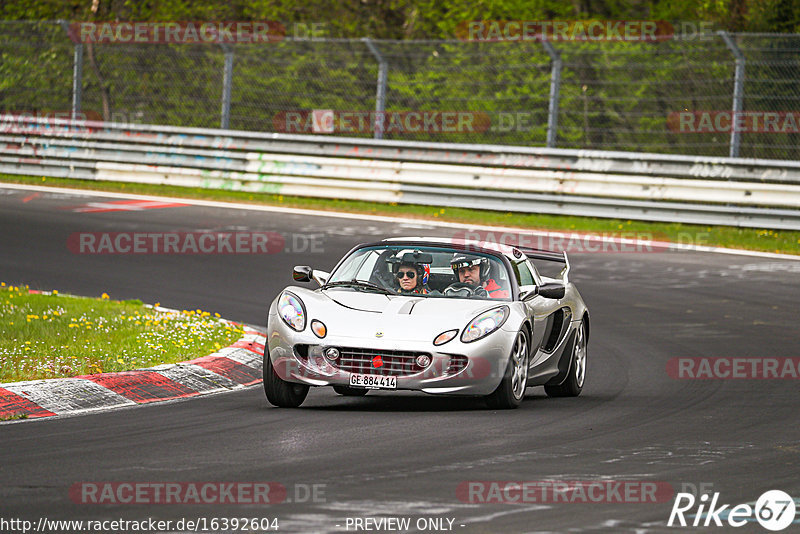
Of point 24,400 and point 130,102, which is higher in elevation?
point 130,102

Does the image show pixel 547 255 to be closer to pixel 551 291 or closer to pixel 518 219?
pixel 551 291

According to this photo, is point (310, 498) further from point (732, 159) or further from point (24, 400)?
point (732, 159)

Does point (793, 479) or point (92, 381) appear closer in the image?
point (793, 479)

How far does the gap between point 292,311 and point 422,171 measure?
44.4 feet

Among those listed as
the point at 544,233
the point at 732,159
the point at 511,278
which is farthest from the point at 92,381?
the point at 732,159

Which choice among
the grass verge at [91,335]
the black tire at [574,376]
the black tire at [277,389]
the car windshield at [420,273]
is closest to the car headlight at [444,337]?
the car windshield at [420,273]

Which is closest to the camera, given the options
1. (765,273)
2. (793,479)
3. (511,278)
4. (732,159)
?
(793,479)

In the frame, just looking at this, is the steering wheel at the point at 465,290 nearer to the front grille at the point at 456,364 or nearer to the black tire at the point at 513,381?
the black tire at the point at 513,381

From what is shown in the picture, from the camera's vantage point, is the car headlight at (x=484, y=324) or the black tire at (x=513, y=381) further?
the black tire at (x=513, y=381)

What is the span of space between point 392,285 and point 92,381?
2.28m

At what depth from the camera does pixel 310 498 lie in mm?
6258

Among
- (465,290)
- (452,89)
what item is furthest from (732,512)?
(452,89)

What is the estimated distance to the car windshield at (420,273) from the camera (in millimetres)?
9984

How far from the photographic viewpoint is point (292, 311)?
30.7 feet
